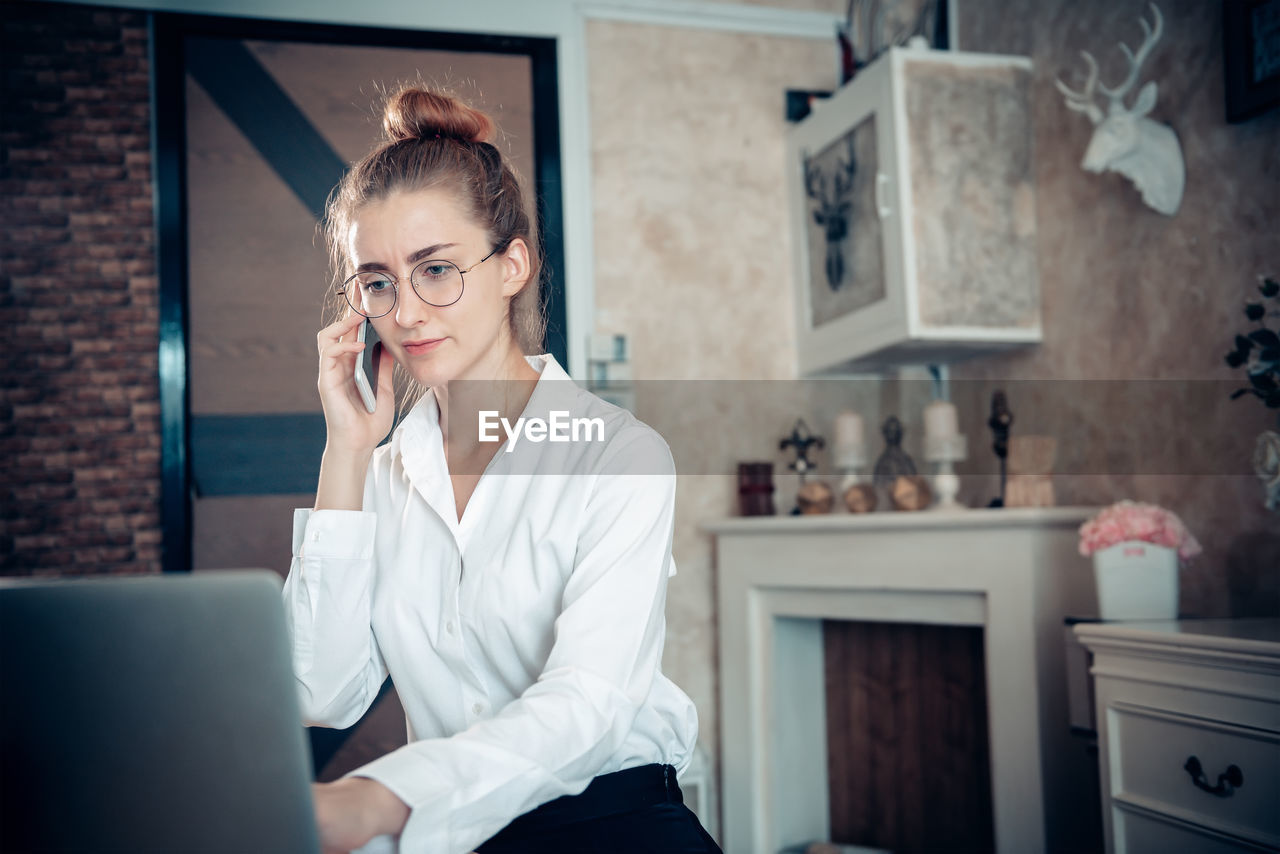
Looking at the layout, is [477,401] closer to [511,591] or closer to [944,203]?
[511,591]

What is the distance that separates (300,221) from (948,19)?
84.5 inches

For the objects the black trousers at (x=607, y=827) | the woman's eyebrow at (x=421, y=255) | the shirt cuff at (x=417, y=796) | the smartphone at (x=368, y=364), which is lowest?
the black trousers at (x=607, y=827)

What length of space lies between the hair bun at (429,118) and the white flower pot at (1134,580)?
1.44 m

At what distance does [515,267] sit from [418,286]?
0.61 ft

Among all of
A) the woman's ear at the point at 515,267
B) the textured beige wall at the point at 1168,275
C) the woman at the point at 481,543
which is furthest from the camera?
the textured beige wall at the point at 1168,275

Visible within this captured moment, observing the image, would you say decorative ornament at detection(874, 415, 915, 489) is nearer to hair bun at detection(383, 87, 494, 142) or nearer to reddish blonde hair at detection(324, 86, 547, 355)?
reddish blonde hair at detection(324, 86, 547, 355)

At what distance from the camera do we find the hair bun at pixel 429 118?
1.44 meters

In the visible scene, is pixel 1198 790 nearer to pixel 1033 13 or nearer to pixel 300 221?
pixel 1033 13

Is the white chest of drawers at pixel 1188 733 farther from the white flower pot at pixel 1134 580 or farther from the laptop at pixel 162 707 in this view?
the laptop at pixel 162 707

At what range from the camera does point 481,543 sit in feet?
4.20

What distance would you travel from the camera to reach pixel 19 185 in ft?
10.3

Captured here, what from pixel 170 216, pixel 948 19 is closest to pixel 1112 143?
pixel 948 19

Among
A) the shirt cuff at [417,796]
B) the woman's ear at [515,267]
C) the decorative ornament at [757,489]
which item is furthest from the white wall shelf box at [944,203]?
the shirt cuff at [417,796]

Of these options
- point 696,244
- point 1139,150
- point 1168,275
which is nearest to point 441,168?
point 1139,150
